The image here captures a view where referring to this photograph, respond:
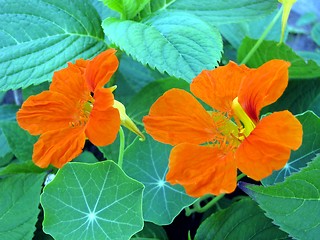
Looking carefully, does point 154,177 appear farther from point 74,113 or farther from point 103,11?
point 103,11

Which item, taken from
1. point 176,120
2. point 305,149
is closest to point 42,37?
point 176,120

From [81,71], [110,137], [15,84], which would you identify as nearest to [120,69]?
[15,84]

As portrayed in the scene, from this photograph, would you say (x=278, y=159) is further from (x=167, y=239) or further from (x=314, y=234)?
(x=167, y=239)

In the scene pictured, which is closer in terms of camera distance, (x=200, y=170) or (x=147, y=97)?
(x=200, y=170)

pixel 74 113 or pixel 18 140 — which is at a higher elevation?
pixel 74 113

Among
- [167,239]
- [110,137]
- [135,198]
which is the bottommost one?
[167,239]

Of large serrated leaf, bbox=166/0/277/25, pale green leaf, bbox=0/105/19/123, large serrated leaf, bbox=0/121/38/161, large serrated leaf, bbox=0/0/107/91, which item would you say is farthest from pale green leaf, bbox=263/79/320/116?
pale green leaf, bbox=0/105/19/123
